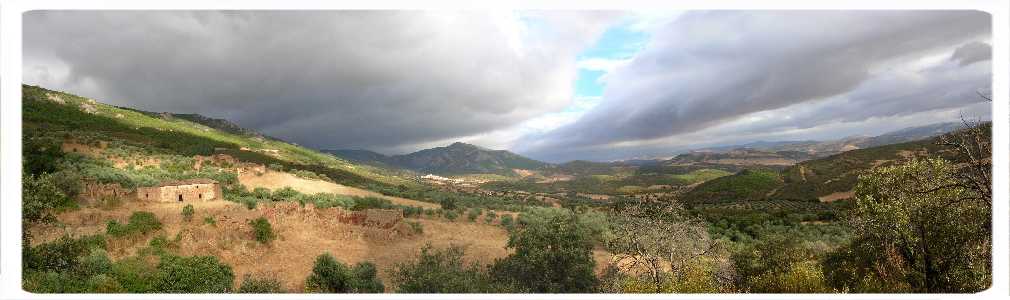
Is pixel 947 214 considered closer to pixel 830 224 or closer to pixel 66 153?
pixel 830 224

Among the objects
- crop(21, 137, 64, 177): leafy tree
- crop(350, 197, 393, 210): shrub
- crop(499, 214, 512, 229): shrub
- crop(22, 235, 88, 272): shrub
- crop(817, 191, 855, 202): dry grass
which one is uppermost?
crop(21, 137, 64, 177): leafy tree

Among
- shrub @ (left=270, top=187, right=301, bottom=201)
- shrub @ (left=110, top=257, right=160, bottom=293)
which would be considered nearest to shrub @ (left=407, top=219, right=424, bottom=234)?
shrub @ (left=270, top=187, right=301, bottom=201)

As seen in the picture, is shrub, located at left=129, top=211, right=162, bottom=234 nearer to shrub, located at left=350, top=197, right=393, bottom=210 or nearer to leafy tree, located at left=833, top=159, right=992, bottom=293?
shrub, located at left=350, top=197, right=393, bottom=210

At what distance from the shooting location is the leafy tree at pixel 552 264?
1407 centimetres

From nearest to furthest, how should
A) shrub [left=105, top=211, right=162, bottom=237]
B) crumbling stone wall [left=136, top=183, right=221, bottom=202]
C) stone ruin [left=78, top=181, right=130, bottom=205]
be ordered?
1. shrub [left=105, top=211, right=162, bottom=237]
2. stone ruin [left=78, top=181, right=130, bottom=205]
3. crumbling stone wall [left=136, top=183, right=221, bottom=202]

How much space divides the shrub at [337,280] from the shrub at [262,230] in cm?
454

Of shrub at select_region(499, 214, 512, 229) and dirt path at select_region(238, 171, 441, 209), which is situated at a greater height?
dirt path at select_region(238, 171, 441, 209)

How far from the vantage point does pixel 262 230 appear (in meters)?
17.9

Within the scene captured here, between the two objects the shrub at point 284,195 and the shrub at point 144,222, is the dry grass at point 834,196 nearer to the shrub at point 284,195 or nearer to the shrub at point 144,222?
the shrub at point 284,195

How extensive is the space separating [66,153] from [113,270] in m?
23.6

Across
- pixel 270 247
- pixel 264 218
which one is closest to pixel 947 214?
pixel 270 247

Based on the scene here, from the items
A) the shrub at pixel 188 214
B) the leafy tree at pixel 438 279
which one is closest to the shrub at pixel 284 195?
the shrub at pixel 188 214

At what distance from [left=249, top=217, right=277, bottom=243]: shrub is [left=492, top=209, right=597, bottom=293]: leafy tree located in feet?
34.4

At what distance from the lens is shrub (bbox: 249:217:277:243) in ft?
58.1
